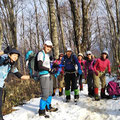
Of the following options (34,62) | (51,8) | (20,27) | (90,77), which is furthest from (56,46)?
(20,27)

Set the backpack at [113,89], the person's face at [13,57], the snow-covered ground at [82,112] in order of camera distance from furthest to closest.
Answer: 1. the backpack at [113,89]
2. the snow-covered ground at [82,112]
3. the person's face at [13,57]

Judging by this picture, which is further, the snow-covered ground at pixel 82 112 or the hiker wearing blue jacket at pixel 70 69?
the hiker wearing blue jacket at pixel 70 69

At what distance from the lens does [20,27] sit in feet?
91.8

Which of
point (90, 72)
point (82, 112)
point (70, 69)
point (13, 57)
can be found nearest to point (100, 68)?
point (90, 72)

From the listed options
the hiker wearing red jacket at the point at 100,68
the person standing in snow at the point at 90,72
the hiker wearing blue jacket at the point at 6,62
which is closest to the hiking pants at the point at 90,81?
the person standing in snow at the point at 90,72

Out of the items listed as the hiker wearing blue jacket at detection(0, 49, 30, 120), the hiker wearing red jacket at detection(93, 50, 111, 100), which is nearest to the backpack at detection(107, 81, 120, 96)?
the hiker wearing red jacket at detection(93, 50, 111, 100)

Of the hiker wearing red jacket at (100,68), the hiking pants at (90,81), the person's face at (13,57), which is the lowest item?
the hiking pants at (90,81)

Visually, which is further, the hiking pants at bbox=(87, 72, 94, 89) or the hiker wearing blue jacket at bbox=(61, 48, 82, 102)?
the hiking pants at bbox=(87, 72, 94, 89)

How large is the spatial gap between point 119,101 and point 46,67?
105 inches

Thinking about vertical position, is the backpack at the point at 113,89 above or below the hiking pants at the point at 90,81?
below

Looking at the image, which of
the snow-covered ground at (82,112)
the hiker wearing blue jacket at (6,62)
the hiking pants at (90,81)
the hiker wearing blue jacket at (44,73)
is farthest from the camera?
the hiking pants at (90,81)

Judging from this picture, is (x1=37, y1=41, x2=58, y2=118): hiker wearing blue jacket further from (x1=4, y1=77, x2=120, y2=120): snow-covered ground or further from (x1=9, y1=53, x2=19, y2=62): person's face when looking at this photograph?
(x1=9, y1=53, x2=19, y2=62): person's face

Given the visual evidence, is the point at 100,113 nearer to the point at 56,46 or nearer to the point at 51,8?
the point at 56,46

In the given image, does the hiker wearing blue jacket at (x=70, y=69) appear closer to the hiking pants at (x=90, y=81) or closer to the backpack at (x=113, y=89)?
the hiking pants at (x=90, y=81)
